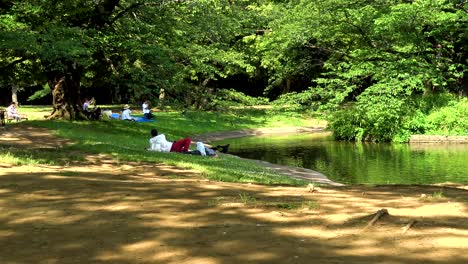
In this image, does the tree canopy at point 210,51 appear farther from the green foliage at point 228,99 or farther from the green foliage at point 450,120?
the green foliage at point 450,120

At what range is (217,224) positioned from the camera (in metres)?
6.37

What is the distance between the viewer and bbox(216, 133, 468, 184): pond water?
729 inches

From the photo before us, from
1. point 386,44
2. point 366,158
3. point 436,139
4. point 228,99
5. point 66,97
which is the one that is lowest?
point 366,158

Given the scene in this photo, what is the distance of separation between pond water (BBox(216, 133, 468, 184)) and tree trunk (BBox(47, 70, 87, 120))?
827cm

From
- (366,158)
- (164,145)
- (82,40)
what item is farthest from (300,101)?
(82,40)

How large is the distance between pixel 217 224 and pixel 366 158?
18.4m

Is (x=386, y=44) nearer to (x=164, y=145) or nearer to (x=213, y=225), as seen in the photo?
(x=164, y=145)

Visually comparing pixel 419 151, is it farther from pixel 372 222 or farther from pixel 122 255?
pixel 122 255

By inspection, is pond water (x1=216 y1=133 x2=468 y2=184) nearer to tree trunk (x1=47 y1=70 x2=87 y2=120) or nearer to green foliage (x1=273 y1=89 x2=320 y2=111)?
green foliage (x1=273 y1=89 x2=320 y2=111)

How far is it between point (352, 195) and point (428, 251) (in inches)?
139

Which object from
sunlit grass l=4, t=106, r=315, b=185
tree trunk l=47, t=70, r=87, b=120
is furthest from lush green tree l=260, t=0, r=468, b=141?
tree trunk l=47, t=70, r=87, b=120

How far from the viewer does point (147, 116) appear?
35625mm

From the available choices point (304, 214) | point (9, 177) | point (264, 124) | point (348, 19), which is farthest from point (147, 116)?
point (304, 214)

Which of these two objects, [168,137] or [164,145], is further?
[168,137]
